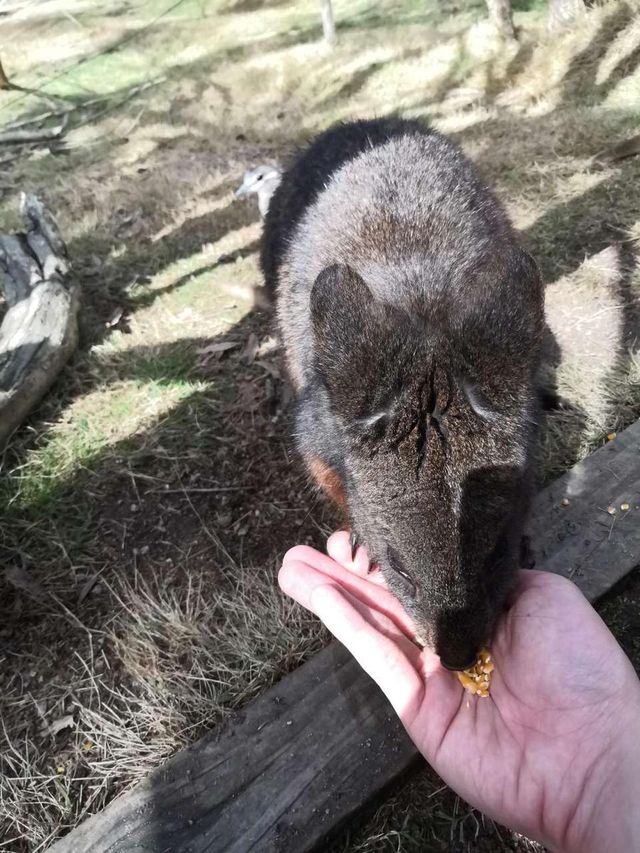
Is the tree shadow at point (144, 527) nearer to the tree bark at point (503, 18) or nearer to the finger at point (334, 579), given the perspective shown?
the finger at point (334, 579)

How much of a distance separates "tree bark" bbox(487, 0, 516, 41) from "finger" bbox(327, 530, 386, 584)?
9.22 m

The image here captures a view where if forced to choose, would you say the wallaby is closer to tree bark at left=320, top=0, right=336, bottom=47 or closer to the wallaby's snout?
the wallaby's snout

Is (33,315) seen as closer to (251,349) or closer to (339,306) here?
(251,349)

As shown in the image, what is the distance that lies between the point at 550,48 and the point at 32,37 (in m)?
10.8

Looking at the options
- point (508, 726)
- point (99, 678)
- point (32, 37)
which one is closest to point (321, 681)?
point (508, 726)

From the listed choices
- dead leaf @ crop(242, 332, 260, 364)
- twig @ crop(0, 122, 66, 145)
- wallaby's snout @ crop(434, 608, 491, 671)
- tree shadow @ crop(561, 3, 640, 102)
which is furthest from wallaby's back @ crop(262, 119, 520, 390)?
twig @ crop(0, 122, 66, 145)

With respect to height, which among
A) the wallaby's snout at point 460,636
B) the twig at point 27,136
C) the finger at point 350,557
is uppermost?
the twig at point 27,136

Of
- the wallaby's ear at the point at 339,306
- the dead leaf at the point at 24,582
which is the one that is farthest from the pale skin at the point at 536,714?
the dead leaf at the point at 24,582

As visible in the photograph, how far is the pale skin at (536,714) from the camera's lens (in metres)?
1.95

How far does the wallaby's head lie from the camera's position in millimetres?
1999

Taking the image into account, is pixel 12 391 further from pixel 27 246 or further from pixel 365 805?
pixel 365 805

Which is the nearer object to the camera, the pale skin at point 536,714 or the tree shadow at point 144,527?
the pale skin at point 536,714

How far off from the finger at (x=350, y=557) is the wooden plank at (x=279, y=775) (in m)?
0.39

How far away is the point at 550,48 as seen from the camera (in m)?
8.54
